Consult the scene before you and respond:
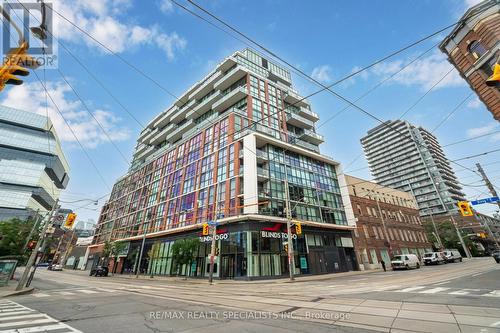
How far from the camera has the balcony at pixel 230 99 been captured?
39006mm

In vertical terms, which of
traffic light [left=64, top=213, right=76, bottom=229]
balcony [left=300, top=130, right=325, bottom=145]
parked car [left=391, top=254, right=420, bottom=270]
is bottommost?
parked car [left=391, top=254, right=420, bottom=270]

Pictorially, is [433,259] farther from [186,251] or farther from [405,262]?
[186,251]

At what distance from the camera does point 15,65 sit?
602 cm

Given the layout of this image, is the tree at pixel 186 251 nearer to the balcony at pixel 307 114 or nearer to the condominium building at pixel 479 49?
the condominium building at pixel 479 49

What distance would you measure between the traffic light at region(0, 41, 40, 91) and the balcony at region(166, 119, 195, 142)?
137 feet

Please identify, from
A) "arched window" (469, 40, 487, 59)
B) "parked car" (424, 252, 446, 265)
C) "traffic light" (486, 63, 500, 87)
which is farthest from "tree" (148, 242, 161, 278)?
"parked car" (424, 252, 446, 265)

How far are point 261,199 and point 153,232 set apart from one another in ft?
→ 77.5

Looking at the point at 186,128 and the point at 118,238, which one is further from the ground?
the point at 186,128

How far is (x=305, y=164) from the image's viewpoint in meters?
36.3

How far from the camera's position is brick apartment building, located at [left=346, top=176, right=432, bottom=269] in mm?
37281

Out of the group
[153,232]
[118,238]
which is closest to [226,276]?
[153,232]

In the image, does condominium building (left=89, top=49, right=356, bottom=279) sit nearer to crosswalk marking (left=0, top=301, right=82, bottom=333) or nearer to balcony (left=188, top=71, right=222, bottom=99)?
balcony (left=188, top=71, right=222, bottom=99)

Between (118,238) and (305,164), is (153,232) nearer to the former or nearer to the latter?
(118,238)

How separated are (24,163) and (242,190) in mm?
97561
